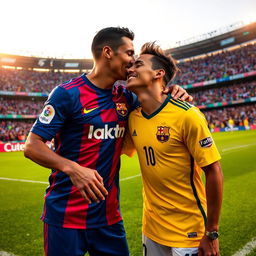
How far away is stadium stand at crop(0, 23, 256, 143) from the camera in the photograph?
3944cm

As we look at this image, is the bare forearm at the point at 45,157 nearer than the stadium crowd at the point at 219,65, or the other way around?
the bare forearm at the point at 45,157

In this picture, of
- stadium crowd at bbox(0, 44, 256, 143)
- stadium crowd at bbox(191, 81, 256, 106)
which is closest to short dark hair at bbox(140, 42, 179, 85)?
stadium crowd at bbox(0, 44, 256, 143)

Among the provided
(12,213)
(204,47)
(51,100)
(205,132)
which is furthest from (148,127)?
(204,47)

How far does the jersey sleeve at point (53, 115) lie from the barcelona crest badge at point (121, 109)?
1.68 ft

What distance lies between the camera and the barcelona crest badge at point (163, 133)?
2070 millimetres

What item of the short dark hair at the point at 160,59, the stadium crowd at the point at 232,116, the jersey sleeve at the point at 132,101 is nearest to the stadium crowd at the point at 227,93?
the stadium crowd at the point at 232,116

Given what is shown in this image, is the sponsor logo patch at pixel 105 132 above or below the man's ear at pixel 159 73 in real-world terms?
below

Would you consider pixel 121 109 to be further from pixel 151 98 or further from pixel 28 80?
pixel 28 80

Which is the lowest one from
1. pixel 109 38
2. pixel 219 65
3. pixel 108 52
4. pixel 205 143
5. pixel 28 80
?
pixel 205 143

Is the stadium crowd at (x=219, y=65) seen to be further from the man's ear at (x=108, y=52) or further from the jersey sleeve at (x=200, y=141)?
the jersey sleeve at (x=200, y=141)

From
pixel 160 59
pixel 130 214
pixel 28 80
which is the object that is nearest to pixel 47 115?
pixel 160 59

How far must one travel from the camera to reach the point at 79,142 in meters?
2.14

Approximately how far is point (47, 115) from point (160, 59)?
4.25ft

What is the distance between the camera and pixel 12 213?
5555 millimetres
